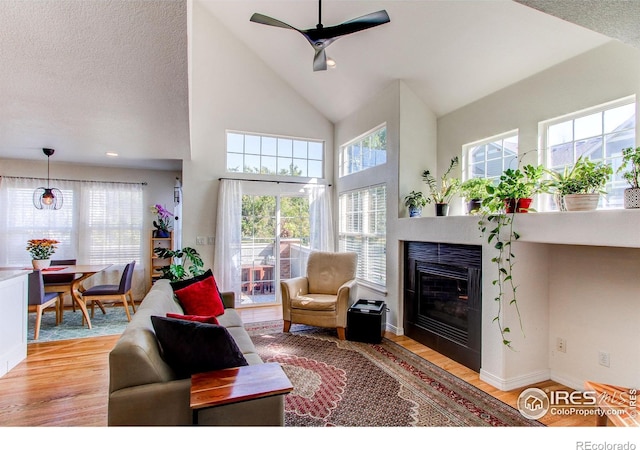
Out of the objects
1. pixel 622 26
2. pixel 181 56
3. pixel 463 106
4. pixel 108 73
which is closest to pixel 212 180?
pixel 108 73

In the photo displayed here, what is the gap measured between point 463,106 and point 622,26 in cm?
248

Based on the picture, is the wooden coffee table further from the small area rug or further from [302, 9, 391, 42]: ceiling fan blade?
the small area rug

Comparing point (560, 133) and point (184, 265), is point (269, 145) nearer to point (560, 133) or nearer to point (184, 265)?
point (184, 265)

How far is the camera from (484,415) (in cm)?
217

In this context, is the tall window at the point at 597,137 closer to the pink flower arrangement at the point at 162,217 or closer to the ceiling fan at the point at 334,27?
the ceiling fan at the point at 334,27

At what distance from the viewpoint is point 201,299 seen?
119 inches

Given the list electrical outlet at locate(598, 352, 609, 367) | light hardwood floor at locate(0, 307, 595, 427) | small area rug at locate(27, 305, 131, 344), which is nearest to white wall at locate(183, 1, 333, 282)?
small area rug at locate(27, 305, 131, 344)

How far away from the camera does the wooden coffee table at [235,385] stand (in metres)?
1.32

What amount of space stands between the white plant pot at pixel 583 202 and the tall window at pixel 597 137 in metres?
0.51

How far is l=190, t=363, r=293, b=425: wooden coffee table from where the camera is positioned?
132 cm

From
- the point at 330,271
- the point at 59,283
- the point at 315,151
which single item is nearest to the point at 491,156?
the point at 330,271

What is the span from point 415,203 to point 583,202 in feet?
5.67

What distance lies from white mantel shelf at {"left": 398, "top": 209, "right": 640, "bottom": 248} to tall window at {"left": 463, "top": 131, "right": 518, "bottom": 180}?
0.88m

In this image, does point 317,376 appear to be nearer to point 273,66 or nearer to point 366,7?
point 366,7
